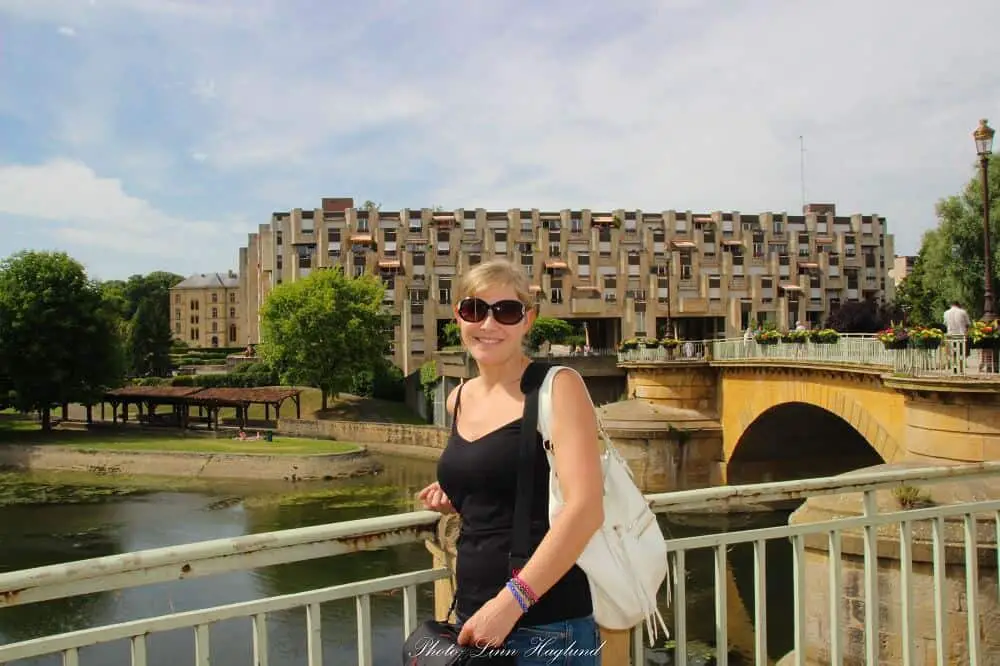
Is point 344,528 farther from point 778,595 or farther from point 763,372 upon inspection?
point 763,372

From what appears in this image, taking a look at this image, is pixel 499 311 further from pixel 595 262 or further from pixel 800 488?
pixel 595 262

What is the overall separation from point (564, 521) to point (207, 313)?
113477 millimetres

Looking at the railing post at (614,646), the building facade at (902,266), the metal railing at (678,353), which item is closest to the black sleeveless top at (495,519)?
the railing post at (614,646)

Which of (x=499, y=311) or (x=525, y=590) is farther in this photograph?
(x=499, y=311)

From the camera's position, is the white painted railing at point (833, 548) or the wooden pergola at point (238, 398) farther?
the wooden pergola at point (238, 398)

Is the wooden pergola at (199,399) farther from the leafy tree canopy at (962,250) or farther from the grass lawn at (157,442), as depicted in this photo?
the leafy tree canopy at (962,250)

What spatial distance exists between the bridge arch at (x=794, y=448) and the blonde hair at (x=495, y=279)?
28.5 meters

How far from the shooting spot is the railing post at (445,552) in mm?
3312

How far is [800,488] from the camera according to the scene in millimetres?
4113

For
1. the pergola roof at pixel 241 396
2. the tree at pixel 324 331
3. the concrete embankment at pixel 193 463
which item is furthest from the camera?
the tree at pixel 324 331

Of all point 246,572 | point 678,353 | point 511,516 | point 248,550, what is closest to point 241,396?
point 678,353

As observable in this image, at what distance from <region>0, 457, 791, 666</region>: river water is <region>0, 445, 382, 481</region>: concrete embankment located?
3.37 feet

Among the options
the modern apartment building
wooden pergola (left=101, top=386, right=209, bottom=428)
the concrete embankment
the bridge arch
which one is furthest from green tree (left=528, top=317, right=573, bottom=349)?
the bridge arch

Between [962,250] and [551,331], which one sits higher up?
[962,250]
